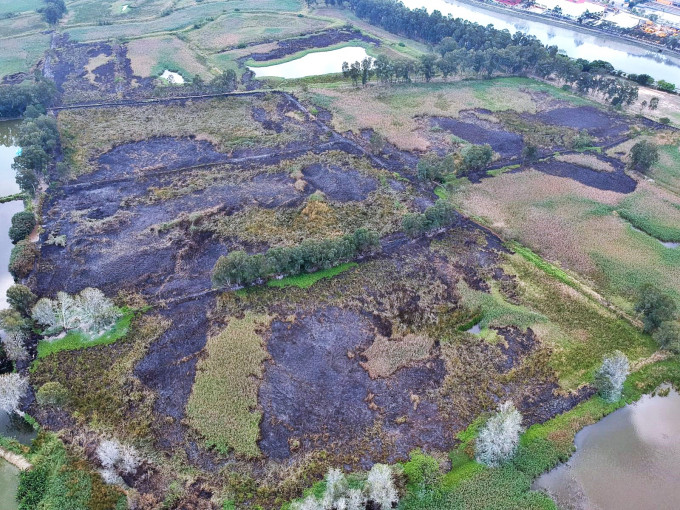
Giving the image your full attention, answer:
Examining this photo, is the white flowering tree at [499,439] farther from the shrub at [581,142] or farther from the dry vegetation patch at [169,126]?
the shrub at [581,142]

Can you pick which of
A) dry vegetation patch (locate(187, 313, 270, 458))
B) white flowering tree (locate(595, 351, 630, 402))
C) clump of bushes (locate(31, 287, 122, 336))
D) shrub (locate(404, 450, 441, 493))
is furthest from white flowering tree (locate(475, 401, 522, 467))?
clump of bushes (locate(31, 287, 122, 336))

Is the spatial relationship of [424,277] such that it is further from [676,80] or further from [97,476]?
[676,80]

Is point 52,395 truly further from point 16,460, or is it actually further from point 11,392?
point 16,460

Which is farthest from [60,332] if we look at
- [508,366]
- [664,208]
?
[664,208]

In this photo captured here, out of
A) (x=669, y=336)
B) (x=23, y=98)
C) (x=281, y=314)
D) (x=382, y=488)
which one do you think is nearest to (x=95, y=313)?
(x=281, y=314)

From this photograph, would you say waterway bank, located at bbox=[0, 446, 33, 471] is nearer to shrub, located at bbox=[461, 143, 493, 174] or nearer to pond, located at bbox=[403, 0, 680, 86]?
shrub, located at bbox=[461, 143, 493, 174]

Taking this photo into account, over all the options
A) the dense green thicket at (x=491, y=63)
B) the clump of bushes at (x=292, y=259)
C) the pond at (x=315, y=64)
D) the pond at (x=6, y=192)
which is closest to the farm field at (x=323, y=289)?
the clump of bushes at (x=292, y=259)
